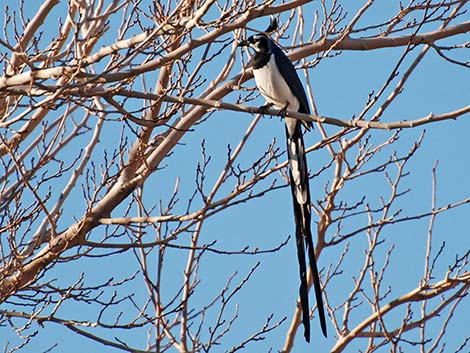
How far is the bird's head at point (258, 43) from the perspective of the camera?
4.27 metres

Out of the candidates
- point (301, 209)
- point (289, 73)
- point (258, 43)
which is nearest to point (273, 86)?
point (289, 73)

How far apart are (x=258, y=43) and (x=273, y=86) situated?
0.24 m

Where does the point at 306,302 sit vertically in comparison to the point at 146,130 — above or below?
below

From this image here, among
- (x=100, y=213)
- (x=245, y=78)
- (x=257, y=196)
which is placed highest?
(x=245, y=78)

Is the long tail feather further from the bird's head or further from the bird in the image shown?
the bird's head

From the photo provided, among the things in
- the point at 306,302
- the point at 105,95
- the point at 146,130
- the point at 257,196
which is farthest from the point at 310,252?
the point at 105,95

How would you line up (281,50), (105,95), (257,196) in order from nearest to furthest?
(105,95) < (257,196) < (281,50)

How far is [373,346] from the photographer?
3.88 metres

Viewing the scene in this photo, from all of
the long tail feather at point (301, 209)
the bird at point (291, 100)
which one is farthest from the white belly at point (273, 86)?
the long tail feather at point (301, 209)

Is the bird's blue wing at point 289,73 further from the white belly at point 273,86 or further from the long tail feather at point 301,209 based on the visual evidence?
the long tail feather at point 301,209

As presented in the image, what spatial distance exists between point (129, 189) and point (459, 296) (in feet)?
4.94

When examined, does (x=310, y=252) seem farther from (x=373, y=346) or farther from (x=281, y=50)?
(x=281, y=50)

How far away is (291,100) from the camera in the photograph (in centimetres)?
434

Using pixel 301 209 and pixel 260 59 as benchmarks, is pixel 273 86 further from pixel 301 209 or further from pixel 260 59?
pixel 301 209
